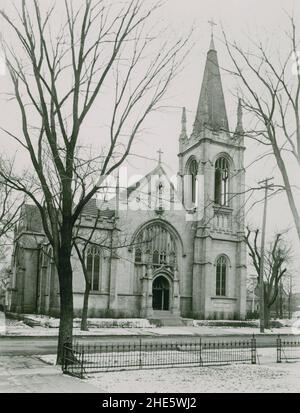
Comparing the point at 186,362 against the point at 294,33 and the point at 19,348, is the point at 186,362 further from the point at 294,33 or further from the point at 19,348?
the point at 294,33

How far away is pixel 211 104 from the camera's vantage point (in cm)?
4509

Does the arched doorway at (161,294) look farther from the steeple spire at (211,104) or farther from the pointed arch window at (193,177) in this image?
the steeple spire at (211,104)

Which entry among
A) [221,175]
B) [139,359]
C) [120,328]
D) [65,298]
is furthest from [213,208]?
[65,298]

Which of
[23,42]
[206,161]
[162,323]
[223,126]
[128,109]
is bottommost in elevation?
[162,323]

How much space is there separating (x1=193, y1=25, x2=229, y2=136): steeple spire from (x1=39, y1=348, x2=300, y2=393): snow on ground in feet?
103

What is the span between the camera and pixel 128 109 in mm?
14562

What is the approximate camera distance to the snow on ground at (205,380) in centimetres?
1109

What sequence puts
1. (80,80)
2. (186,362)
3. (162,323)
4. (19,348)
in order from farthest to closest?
(162,323), (19,348), (186,362), (80,80)

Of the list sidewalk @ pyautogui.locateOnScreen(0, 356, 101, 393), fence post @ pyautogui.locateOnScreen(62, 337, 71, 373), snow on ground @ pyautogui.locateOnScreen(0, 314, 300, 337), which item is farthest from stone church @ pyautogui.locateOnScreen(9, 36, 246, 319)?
fence post @ pyautogui.locateOnScreen(62, 337, 71, 373)

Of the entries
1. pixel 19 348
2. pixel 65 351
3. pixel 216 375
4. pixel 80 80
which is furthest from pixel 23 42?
pixel 19 348

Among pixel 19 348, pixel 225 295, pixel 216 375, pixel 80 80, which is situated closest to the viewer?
pixel 216 375

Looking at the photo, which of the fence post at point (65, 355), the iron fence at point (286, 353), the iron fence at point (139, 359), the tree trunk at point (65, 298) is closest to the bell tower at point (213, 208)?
the iron fence at point (286, 353)

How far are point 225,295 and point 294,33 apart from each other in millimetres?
31537

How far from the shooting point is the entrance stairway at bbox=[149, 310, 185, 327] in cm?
3650
